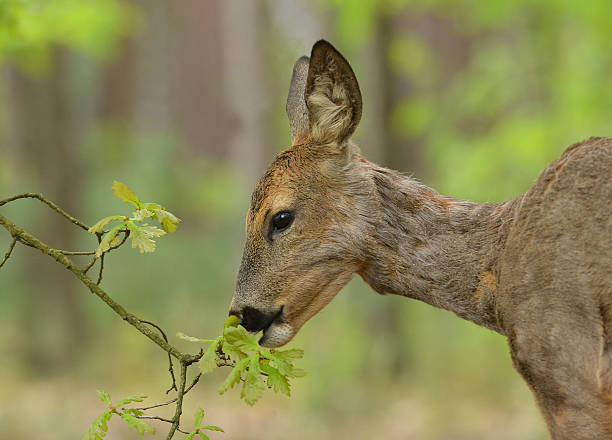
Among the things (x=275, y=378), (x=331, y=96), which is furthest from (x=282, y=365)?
(x=331, y=96)

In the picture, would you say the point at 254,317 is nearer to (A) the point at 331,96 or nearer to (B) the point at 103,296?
(B) the point at 103,296

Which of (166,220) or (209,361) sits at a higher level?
(166,220)

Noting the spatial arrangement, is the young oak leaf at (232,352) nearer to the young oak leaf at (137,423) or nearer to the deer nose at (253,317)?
the young oak leaf at (137,423)

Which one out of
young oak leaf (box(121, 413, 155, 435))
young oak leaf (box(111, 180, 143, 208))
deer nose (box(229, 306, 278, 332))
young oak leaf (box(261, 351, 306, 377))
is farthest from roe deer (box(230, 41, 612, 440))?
young oak leaf (box(121, 413, 155, 435))

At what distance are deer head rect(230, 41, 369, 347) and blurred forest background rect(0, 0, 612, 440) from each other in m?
4.29

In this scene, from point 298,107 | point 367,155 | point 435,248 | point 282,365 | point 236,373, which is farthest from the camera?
point 367,155

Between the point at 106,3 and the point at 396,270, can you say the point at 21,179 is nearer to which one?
the point at 106,3

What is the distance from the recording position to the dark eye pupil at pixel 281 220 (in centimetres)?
420

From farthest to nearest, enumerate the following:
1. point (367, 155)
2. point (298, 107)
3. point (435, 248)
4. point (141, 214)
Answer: point (367, 155), point (298, 107), point (435, 248), point (141, 214)

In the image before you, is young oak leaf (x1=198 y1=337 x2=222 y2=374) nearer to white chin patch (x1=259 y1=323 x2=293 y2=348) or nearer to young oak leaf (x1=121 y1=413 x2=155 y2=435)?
young oak leaf (x1=121 y1=413 x2=155 y2=435)

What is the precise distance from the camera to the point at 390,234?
4152 millimetres

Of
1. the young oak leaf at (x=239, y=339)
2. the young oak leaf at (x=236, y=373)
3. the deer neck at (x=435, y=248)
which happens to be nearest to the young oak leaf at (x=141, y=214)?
the young oak leaf at (x=239, y=339)

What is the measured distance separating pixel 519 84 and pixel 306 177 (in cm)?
901

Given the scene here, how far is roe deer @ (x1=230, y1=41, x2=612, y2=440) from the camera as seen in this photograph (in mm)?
3623
